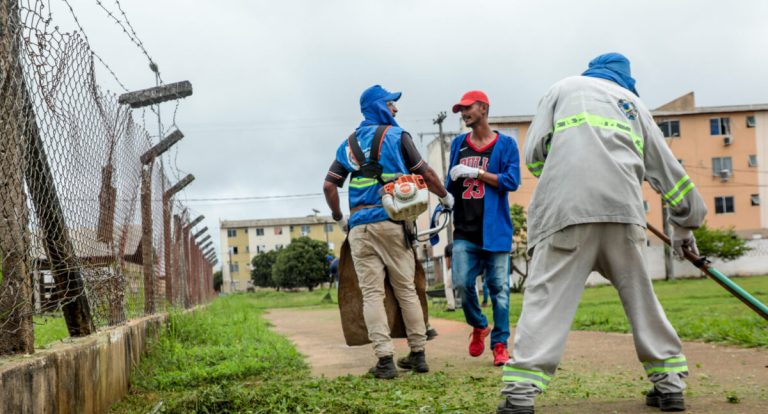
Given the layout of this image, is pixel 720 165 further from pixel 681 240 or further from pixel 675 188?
pixel 675 188

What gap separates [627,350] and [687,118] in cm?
5033

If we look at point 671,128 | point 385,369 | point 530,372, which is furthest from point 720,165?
point 530,372

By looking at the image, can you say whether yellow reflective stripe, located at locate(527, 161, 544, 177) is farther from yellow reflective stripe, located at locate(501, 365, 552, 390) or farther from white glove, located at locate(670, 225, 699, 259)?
yellow reflective stripe, located at locate(501, 365, 552, 390)

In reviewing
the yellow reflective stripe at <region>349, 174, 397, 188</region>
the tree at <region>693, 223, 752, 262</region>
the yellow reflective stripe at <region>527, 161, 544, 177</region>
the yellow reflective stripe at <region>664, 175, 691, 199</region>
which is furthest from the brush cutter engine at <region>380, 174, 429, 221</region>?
the tree at <region>693, 223, 752, 262</region>

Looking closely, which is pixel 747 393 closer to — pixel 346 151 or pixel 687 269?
pixel 346 151

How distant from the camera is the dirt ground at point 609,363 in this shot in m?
3.79

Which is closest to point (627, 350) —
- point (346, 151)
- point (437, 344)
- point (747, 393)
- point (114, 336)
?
point (437, 344)

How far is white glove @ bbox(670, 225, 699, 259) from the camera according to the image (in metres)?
3.91

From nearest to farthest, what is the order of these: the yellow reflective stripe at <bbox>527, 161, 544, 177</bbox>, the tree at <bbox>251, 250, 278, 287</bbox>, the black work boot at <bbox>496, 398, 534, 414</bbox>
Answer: the black work boot at <bbox>496, 398, 534, 414</bbox> < the yellow reflective stripe at <bbox>527, 161, 544, 177</bbox> < the tree at <bbox>251, 250, 278, 287</bbox>

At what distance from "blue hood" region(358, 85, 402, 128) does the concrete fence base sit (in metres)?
2.25

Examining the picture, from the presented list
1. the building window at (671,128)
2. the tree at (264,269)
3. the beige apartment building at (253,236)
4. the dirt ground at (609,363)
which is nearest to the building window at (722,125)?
the building window at (671,128)

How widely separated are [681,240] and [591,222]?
0.76 metres

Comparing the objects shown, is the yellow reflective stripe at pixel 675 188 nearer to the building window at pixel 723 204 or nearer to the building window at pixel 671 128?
the building window at pixel 671 128

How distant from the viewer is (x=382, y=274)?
5590 mm
